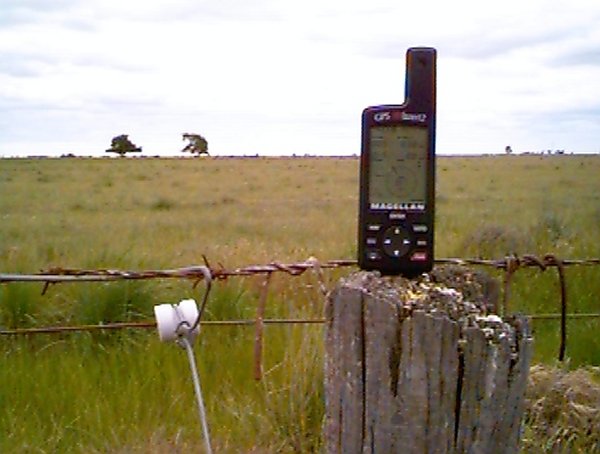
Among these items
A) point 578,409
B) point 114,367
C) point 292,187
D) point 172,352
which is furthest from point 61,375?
point 292,187

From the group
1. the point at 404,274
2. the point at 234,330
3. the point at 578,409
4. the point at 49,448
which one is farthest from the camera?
the point at 234,330

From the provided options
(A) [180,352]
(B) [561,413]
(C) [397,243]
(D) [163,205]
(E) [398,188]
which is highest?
(E) [398,188]

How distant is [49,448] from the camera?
331cm

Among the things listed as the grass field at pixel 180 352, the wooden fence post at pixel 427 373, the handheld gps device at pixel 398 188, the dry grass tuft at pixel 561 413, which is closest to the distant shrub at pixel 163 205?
the grass field at pixel 180 352

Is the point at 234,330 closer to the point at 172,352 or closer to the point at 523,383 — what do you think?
the point at 172,352

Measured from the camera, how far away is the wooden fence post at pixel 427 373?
1746mm

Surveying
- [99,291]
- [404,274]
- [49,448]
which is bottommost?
[49,448]

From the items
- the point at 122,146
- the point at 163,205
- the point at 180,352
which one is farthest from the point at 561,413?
the point at 122,146

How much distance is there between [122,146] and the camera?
6269cm

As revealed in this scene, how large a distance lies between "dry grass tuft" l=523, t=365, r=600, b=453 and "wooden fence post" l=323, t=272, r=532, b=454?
5.40 feet

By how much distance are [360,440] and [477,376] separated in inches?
12.5

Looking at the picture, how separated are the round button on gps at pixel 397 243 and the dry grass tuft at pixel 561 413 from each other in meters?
1.72

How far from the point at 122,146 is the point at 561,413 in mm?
61657

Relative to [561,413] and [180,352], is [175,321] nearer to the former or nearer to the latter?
[180,352]
